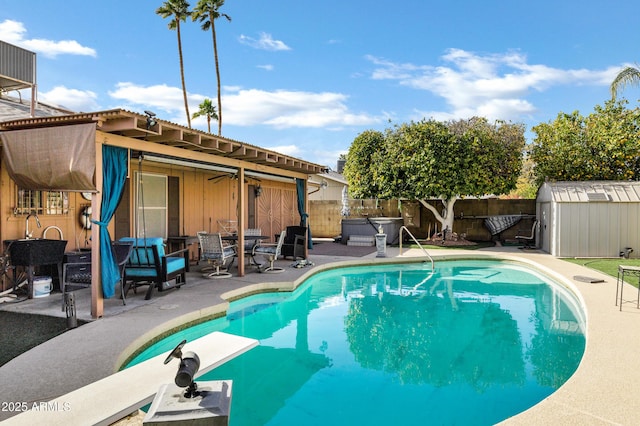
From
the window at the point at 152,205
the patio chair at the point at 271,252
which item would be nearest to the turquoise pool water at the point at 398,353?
the patio chair at the point at 271,252

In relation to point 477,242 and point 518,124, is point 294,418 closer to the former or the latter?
point 477,242

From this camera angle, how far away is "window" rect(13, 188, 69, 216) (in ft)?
21.8

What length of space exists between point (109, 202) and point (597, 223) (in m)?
13.0

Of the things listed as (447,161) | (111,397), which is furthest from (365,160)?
(111,397)

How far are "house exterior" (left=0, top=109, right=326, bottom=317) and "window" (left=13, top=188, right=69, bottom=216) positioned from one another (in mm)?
16

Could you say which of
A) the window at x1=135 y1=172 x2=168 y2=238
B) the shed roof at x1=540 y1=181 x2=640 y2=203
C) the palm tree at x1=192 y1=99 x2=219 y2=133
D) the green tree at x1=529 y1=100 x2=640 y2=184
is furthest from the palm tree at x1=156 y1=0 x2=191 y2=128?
the shed roof at x1=540 y1=181 x2=640 y2=203

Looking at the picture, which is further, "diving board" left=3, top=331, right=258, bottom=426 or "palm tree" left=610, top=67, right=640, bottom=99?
"palm tree" left=610, top=67, right=640, bottom=99

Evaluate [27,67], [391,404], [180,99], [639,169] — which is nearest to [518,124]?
[639,169]

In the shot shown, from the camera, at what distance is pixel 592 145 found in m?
13.8

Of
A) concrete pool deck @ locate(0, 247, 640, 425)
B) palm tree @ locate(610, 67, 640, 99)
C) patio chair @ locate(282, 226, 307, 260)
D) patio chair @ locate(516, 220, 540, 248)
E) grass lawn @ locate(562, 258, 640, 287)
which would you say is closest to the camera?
concrete pool deck @ locate(0, 247, 640, 425)

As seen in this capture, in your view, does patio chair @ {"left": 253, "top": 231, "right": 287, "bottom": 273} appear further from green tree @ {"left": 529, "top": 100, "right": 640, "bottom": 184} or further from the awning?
green tree @ {"left": 529, "top": 100, "right": 640, "bottom": 184}

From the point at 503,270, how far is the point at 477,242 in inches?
225

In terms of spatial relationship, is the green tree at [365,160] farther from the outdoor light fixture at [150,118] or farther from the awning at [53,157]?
the awning at [53,157]

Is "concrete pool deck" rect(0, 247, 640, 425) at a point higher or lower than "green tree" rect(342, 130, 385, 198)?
lower
